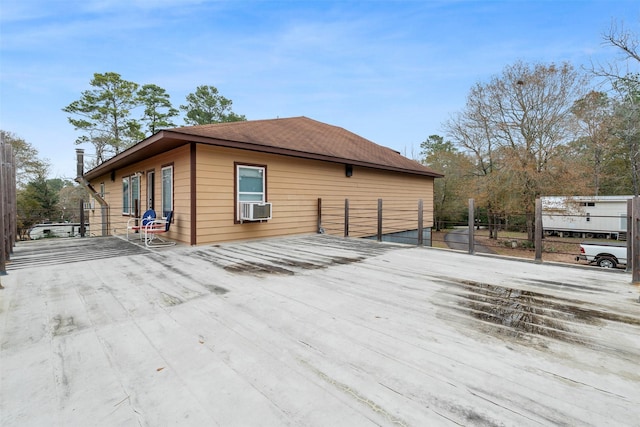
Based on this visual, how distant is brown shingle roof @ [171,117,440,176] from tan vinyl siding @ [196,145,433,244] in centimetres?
36

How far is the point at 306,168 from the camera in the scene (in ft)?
25.2

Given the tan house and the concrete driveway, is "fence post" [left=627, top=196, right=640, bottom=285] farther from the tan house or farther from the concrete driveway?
the tan house

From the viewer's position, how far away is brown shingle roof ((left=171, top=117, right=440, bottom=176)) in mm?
6144

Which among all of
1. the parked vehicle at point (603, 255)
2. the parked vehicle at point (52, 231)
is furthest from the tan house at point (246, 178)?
the parked vehicle at point (603, 255)

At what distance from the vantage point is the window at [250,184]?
20.9 ft

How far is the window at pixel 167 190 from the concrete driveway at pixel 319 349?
3397 millimetres

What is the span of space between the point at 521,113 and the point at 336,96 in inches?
364

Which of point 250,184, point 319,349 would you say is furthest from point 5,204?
point 319,349

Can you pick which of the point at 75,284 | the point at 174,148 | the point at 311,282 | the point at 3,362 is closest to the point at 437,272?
the point at 311,282

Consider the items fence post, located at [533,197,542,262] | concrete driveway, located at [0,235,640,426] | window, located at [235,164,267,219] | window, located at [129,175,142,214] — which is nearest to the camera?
concrete driveway, located at [0,235,640,426]

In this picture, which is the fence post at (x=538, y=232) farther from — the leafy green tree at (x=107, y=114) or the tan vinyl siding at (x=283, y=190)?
the leafy green tree at (x=107, y=114)

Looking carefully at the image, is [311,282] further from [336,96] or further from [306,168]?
[336,96]

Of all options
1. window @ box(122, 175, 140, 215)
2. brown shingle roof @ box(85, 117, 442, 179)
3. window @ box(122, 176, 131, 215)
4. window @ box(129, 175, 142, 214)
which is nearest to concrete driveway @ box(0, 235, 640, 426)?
brown shingle roof @ box(85, 117, 442, 179)

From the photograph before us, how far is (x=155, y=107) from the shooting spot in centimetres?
1950
